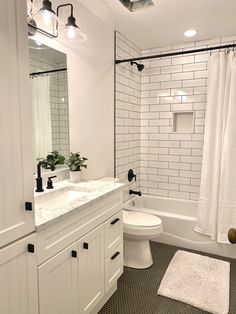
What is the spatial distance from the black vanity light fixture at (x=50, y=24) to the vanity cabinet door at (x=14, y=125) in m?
0.57

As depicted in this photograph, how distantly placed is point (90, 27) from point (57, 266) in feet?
6.57

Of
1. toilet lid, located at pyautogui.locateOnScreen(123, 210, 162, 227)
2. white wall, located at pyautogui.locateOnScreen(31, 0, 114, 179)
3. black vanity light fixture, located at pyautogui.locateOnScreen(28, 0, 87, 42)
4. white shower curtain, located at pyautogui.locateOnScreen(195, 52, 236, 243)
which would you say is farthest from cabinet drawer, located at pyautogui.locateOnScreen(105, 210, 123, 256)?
black vanity light fixture, located at pyautogui.locateOnScreen(28, 0, 87, 42)

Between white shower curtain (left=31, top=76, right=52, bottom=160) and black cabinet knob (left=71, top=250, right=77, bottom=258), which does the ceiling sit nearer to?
white shower curtain (left=31, top=76, right=52, bottom=160)

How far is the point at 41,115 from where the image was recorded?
5.87ft

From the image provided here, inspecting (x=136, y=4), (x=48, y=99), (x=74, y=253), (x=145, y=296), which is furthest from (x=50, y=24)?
(x=145, y=296)

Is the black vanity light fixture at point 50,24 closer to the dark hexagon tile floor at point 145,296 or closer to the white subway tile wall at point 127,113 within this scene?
the white subway tile wall at point 127,113

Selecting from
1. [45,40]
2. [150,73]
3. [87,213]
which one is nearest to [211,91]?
[150,73]

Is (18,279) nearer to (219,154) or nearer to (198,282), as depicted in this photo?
(198,282)

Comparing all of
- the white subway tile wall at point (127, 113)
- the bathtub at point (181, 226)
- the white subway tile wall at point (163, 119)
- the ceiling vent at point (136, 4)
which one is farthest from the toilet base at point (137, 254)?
the ceiling vent at point (136, 4)

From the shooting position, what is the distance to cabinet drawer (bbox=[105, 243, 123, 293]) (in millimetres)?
1747

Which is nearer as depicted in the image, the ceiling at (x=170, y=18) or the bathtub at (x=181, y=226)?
the ceiling at (x=170, y=18)

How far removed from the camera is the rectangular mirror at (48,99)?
5.57 ft

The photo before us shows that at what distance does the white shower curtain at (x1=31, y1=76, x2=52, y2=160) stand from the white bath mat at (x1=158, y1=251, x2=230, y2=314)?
153cm

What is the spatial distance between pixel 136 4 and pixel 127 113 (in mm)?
1178
